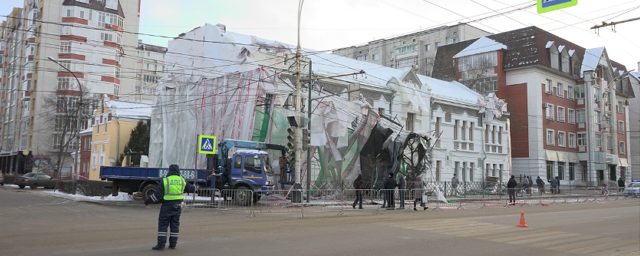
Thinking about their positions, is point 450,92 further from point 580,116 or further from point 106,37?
point 106,37

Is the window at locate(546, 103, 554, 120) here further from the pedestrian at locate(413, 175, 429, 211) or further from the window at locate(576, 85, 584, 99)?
the pedestrian at locate(413, 175, 429, 211)

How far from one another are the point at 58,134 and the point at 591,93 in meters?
64.2

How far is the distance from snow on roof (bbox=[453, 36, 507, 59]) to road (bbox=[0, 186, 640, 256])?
40385 millimetres

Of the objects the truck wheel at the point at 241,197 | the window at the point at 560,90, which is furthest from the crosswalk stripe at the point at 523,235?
the window at the point at 560,90

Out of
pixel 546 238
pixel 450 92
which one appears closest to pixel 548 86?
pixel 450 92

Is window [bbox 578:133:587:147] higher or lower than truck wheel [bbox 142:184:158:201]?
higher

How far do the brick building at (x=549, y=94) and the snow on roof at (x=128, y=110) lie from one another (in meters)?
33.5

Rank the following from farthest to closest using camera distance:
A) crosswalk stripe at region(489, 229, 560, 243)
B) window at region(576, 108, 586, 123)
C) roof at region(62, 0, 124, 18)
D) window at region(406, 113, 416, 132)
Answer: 1. roof at region(62, 0, 124, 18)
2. window at region(576, 108, 586, 123)
3. window at region(406, 113, 416, 132)
4. crosswalk stripe at region(489, 229, 560, 243)

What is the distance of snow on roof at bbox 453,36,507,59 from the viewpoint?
2173 inches

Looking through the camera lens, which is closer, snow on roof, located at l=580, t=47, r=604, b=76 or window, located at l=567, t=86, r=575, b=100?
window, located at l=567, t=86, r=575, b=100

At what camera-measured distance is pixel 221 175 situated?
23.3 metres

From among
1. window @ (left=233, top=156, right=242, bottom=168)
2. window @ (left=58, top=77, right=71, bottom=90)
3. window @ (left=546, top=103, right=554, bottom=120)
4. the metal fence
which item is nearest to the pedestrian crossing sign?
the metal fence

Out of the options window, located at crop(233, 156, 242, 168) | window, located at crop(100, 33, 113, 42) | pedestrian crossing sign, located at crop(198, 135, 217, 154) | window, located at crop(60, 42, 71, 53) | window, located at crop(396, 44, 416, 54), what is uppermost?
window, located at crop(396, 44, 416, 54)

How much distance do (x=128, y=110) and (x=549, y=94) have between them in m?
43.2
